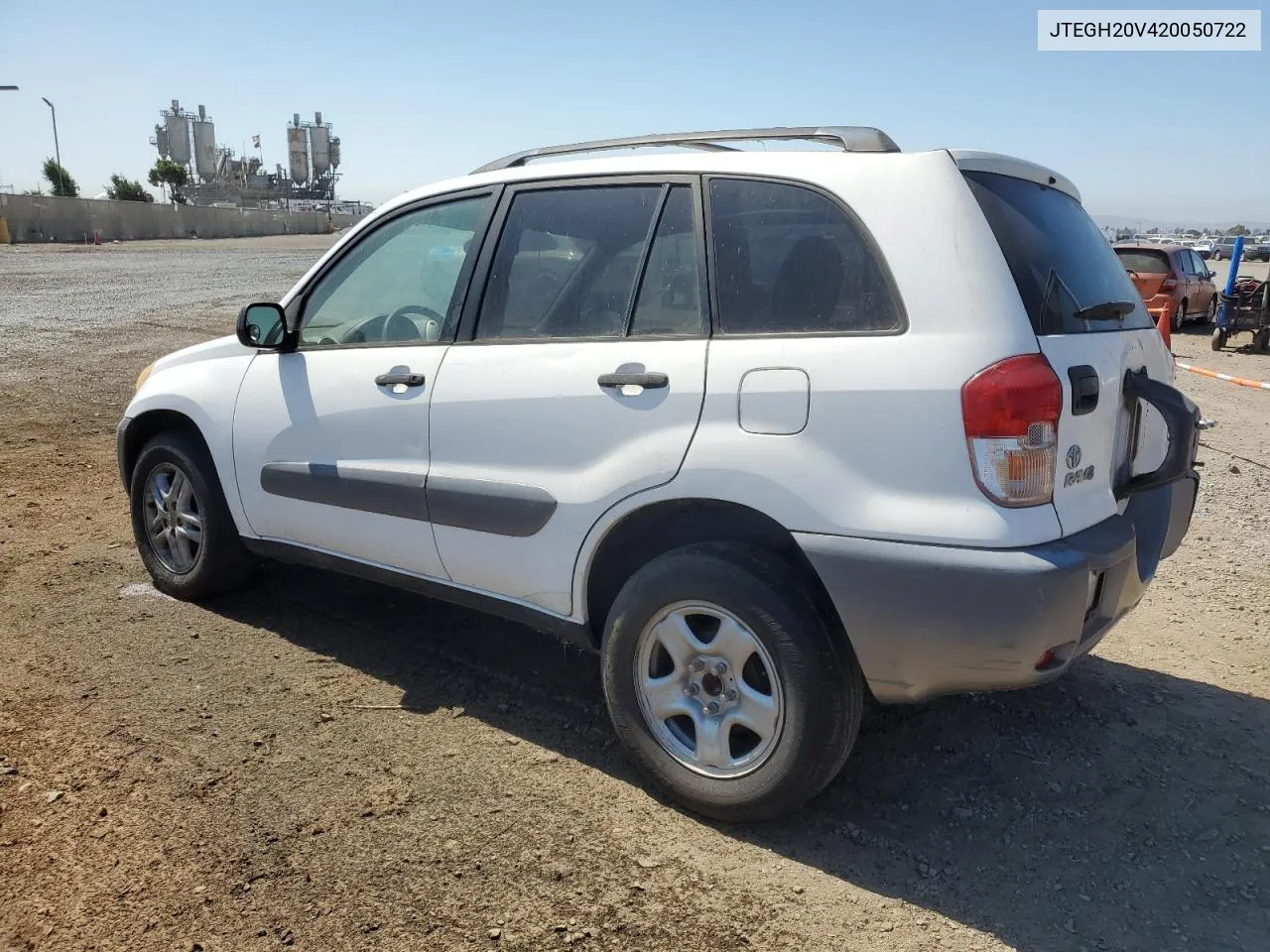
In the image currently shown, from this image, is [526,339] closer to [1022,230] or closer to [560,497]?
[560,497]

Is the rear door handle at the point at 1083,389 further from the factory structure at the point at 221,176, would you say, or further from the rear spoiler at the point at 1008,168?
the factory structure at the point at 221,176

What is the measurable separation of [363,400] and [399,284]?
0.49m

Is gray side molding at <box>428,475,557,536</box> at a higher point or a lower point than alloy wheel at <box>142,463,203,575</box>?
higher

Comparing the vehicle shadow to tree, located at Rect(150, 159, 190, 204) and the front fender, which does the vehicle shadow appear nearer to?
the front fender

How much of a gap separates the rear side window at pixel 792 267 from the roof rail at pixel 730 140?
0.78ft

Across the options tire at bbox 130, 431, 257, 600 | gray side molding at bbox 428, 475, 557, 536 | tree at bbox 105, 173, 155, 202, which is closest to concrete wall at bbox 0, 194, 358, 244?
tree at bbox 105, 173, 155, 202

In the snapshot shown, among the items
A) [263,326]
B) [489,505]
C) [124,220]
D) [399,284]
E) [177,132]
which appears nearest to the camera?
[489,505]

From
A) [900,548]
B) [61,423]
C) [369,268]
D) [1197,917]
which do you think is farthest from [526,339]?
[61,423]

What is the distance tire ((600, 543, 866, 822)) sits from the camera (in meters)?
2.63

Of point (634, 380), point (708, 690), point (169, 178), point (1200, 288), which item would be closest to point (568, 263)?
point (634, 380)

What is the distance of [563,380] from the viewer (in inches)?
120

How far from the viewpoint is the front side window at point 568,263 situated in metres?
3.10

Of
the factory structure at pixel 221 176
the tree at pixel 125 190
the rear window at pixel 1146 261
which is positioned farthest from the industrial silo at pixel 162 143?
the rear window at pixel 1146 261

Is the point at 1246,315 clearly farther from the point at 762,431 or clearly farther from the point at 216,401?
the point at 216,401
